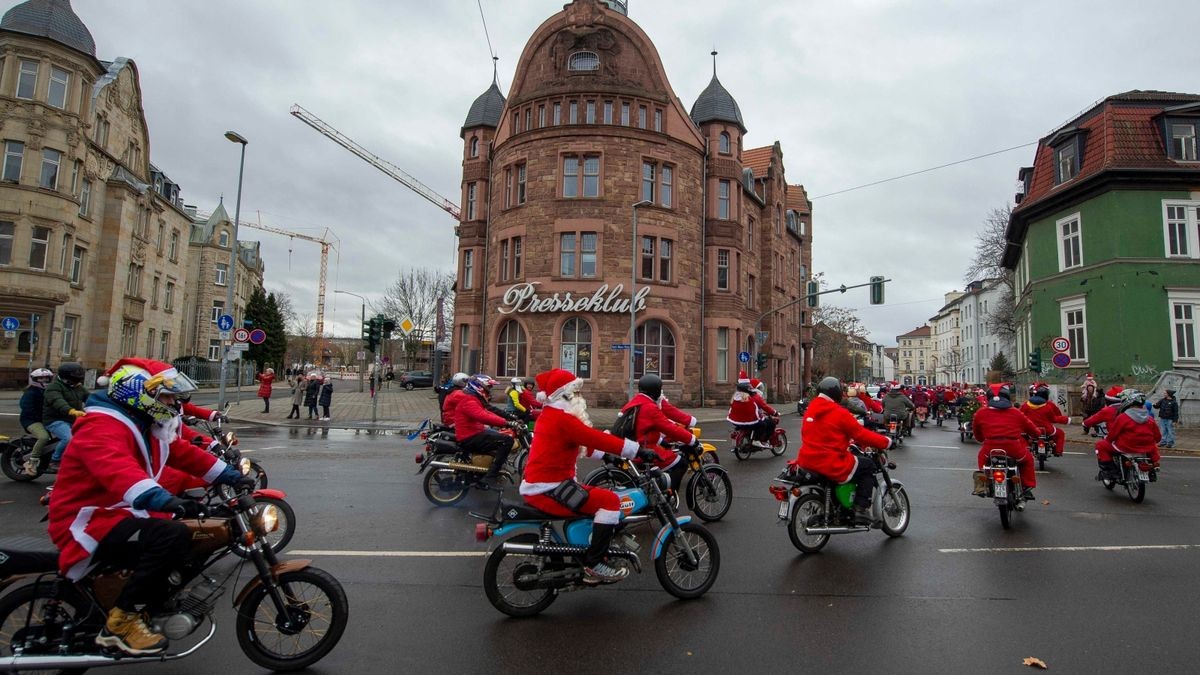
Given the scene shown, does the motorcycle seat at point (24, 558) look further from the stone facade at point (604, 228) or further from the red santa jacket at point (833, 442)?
the stone facade at point (604, 228)

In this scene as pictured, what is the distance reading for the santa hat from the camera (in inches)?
184

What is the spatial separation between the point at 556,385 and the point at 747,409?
9.40 m

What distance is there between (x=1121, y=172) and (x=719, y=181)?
16.6 meters

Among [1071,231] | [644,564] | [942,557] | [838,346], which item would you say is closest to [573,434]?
[644,564]

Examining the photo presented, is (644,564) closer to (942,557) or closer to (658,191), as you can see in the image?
(942,557)

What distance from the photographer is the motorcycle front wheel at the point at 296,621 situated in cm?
371

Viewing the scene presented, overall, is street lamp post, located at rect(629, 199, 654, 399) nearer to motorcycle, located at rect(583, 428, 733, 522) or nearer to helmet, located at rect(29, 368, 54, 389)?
motorcycle, located at rect(583, 428, 733, 522)

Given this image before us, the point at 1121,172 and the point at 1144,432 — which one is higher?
the point at 1121,172

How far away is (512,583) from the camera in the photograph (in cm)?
455

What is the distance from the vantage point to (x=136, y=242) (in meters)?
37.6

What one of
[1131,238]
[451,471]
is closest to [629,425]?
[451,471]

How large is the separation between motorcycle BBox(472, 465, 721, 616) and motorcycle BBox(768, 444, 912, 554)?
74.6 inches

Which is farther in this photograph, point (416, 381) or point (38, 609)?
point (416, 381)

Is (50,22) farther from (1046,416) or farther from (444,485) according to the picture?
(1046,416)
